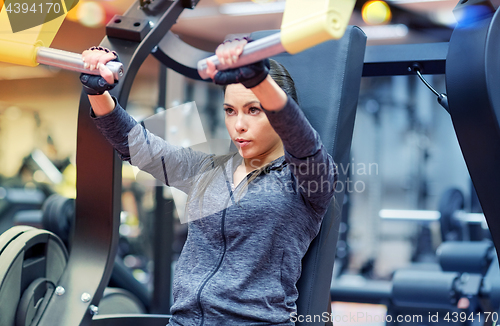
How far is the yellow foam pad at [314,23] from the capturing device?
1.89ft

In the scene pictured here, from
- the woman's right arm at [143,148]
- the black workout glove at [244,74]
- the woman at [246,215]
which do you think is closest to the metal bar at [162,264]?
the woman's right arm at [143,148]

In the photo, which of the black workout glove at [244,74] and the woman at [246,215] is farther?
the woman at [246,215]

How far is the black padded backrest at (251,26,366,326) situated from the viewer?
1.04 metres

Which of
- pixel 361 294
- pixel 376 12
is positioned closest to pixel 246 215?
pixel 361 294

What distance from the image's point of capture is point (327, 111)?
1.11 metres

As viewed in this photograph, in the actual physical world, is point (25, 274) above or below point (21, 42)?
below

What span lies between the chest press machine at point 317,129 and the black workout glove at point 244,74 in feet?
0.90

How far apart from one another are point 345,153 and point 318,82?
195 millimetres

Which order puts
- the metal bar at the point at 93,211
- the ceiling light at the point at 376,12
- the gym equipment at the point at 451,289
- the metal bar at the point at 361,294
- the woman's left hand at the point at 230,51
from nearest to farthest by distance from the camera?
1. the woman's left hand at the point at 230,51
2. the metal bar at the point at 93,211
3. the gym equipment at the point at 451,289
4. the metal bar at the point at 361,294
5. the ceiling light at the point at 376,12

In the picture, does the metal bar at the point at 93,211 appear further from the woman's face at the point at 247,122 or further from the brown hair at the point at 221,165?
the woman's face at the point at 247,122

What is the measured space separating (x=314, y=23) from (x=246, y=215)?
0.46 m

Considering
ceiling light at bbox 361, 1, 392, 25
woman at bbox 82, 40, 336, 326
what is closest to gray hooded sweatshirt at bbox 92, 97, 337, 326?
woman at bbox 82, 40, 336, 326

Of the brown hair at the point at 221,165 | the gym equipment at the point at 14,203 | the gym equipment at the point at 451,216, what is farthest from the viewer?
the gym equipment at the point at 14,203

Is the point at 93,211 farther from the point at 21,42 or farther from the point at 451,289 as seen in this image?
the point at 451,289
